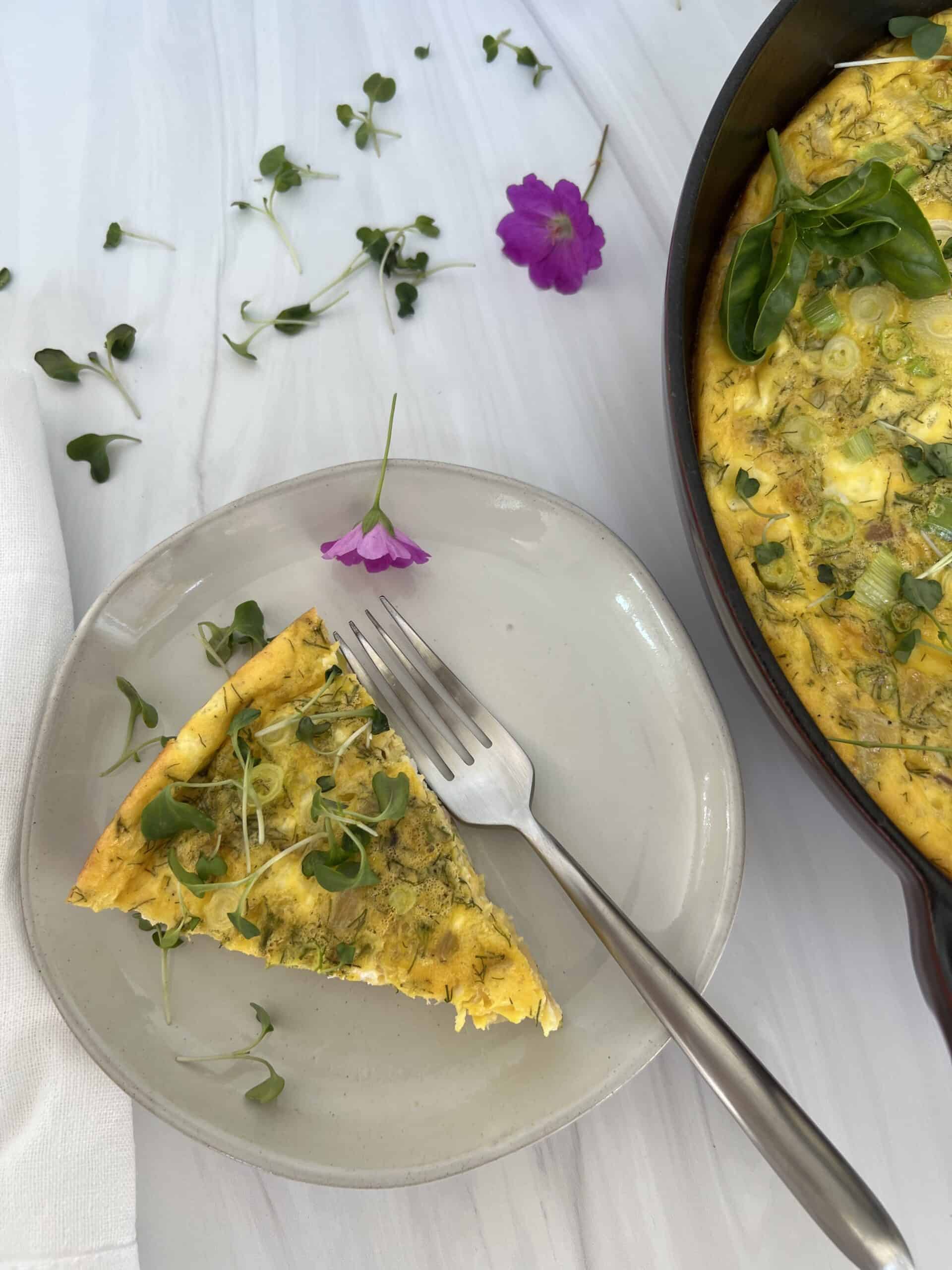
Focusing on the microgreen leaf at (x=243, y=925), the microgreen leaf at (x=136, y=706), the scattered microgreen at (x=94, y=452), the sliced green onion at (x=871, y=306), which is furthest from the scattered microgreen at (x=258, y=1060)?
the sliced green onion at (x=871, y=306)

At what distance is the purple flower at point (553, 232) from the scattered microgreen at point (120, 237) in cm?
72

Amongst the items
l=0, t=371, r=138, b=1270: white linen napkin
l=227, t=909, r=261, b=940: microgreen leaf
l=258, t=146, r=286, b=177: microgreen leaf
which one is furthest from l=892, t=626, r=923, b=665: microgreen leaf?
l=258, t=146, r=286, b=177: microgreen leaf

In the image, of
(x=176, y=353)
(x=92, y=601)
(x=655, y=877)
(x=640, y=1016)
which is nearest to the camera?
(x=640, y=1016)

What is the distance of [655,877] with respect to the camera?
1494mm

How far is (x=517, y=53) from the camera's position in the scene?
214 cm

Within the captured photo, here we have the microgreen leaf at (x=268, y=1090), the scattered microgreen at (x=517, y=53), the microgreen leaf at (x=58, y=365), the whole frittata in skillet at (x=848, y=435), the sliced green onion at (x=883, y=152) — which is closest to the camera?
the microgreen leaf at (x=268, y=1090)

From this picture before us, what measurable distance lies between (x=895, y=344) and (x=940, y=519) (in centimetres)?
32

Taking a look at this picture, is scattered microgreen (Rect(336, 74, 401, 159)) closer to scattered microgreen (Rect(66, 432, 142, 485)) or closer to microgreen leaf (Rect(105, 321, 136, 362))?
microgreen leaf (Rect(105, 321, 136, 362))

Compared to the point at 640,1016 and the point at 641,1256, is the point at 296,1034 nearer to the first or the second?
the point at 640,1016

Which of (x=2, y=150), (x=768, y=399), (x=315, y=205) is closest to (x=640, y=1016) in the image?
(x=768, y=399)

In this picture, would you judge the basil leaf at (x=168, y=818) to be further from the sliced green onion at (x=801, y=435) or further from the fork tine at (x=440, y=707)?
the sliced green onion at (x=801, y=435)

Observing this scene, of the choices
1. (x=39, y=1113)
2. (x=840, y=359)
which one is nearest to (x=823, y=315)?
(x=840, y=359)

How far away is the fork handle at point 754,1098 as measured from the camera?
1.18 meters

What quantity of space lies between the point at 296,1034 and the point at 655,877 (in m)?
0.60
